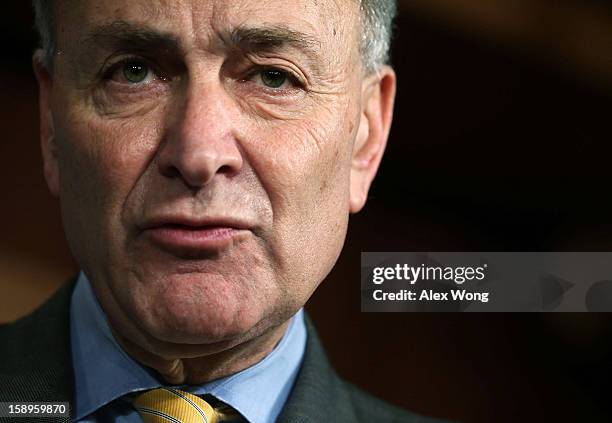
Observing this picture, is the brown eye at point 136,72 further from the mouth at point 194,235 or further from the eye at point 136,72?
the mouth at point 194,235

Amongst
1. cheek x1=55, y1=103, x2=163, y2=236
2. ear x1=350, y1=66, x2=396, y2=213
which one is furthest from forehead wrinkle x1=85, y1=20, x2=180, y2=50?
ear x1=350, y1=66, x2=396, y2=213

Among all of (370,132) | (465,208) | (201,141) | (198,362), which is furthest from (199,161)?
(465,208)

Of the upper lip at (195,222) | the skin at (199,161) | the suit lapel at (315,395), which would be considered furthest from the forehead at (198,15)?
the suit lapel at (315,395)

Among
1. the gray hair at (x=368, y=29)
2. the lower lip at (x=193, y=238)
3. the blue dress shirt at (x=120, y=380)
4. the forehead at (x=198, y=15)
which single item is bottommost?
the blue dress shirt at (x=120, y=380)

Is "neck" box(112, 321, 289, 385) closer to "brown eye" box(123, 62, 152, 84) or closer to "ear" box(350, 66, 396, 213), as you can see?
"ear" box(350, 66, 396, 213)

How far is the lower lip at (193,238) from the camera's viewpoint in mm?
1407

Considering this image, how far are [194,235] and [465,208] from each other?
1461 mm

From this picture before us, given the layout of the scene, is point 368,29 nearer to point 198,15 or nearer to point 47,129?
point 198,15

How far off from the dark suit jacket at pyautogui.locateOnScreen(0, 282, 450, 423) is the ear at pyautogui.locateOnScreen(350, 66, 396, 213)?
0.92 ft

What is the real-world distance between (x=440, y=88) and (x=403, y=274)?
2.41 ft

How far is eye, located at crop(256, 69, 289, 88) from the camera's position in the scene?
150 cm

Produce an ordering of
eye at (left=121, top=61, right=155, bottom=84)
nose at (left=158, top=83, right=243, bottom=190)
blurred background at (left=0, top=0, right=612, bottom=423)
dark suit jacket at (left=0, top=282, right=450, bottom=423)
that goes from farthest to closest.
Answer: blurred background at (left=0, top=0, right=612, bottom=423) < dark suit jacket at (left=0, top=282, right=450, bottom=423) < eye at (left=121, top=61, right=155, bottom=84) < nose at (left=158, top=83, right=243, bottom=190)

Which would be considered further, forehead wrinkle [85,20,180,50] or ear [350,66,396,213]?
ear [350,66,396,213]

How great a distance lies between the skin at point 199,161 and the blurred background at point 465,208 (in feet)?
3.40
